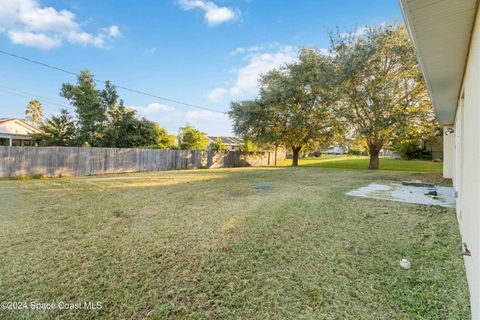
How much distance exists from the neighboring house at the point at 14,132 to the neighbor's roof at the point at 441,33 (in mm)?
22770

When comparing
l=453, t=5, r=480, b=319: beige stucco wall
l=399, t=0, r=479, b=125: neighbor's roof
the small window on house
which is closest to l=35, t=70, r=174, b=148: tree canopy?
the small window on house

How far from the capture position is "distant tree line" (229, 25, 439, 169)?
10969 mm

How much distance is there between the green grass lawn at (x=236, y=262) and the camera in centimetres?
173

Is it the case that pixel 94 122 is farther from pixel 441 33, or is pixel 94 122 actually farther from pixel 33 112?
pixel 33 112

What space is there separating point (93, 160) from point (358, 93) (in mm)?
13841

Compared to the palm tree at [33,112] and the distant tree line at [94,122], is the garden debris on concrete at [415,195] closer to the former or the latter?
the distant tree line at [94,122]

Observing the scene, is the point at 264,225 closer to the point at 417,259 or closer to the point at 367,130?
the point at 417,259

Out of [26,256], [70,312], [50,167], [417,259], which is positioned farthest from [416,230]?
[50,167]

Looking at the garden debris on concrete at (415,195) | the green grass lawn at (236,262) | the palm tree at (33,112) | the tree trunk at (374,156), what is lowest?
the green grass lawn at (236,262)

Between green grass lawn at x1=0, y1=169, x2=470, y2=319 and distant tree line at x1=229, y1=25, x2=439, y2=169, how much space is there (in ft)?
28.1

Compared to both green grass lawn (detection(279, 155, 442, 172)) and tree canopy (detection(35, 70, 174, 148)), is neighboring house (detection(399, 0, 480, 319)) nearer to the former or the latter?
green grass lawn (detection(279, 155, 442, 172))

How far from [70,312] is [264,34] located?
11754mm

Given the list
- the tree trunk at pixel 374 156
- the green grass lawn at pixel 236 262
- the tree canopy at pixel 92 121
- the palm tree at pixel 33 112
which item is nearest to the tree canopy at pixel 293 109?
the tree trunk at pixel 374 156

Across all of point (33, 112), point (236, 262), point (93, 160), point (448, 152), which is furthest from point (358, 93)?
point (33, 112)
